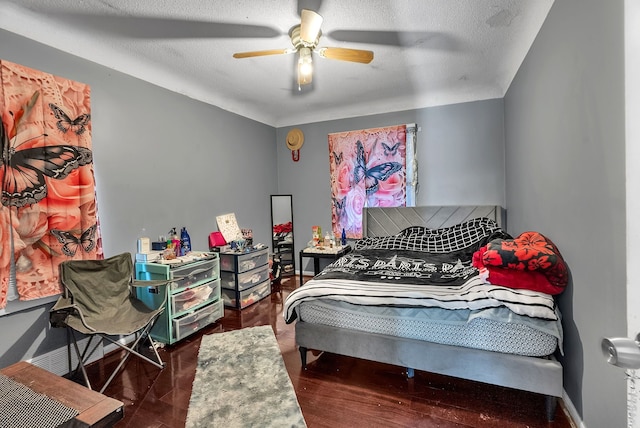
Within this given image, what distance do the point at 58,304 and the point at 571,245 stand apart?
3.34 meters

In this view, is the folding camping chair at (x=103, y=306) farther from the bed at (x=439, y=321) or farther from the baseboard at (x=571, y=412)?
the baseboard at (x=571, y=412)

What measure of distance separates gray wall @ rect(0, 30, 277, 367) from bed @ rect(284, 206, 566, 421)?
1780 mm

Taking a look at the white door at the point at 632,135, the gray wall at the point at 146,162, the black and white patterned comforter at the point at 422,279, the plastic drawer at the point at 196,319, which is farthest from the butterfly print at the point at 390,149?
the white door at the point at 632,135

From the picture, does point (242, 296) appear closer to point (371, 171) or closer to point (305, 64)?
point (371, 171)

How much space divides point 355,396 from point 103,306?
2.07 meters

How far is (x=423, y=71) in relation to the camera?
3.21 meters

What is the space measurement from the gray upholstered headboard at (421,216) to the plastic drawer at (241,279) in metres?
1.64

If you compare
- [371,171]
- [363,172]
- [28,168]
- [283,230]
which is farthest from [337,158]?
[28,168]

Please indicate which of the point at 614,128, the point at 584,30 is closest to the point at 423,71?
the point at 584,30

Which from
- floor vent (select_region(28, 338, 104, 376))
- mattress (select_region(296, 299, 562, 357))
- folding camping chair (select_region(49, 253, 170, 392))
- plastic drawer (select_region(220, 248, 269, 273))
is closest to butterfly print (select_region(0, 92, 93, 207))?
folding camping chair (select_region(49, 253, 170, 392))

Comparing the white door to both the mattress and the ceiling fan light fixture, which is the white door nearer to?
the mattress

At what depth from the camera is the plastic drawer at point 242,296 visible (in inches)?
138

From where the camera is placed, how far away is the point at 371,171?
4289mm

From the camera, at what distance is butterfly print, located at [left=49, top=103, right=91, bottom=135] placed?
7.24ft
